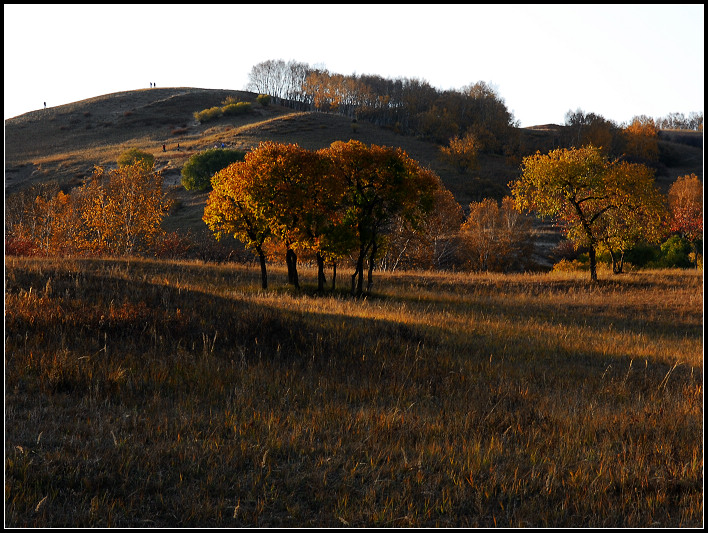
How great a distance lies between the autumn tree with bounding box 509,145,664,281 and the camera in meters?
31.9

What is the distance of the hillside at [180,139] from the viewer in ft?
280

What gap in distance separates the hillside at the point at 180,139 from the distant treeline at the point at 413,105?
6256 mm

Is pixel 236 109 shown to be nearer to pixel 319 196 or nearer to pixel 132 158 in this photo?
pixel 132 158

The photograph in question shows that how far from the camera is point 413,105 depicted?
135500mm

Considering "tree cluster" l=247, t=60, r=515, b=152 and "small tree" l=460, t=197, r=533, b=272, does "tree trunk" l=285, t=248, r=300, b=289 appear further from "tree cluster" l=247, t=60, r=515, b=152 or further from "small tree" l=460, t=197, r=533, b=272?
"tree cluster" l=247, t=60, r=515, b=152

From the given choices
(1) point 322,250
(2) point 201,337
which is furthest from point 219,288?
(2) point 201,337

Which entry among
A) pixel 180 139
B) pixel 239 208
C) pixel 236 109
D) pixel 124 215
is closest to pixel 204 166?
pixel 124 215

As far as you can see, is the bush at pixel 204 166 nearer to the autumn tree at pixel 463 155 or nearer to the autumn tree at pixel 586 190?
the autumn tree at pixel 463 155

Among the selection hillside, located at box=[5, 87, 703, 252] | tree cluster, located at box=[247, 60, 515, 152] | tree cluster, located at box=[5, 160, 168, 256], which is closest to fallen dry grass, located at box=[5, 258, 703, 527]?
tree cluster, located at box=[5, 160, 168, 256]

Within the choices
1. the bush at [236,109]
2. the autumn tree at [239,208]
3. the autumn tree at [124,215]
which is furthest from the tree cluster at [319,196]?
the bush at [236,109]

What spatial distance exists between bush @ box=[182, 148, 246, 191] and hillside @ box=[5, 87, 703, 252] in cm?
190

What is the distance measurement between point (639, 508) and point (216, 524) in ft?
11.9

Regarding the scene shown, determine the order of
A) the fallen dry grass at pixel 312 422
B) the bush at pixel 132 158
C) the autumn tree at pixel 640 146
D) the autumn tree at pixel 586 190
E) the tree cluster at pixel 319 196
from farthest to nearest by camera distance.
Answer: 1. the autumn tree at pixel 640 146
2. the bush at pixel 132 158
3. the autumn tree at pixel 586 190
4. the tree cluster at pixel 319 196
5. the fallen dry grass at pixel 312 422

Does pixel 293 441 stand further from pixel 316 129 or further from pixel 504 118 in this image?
pixel 504 118
